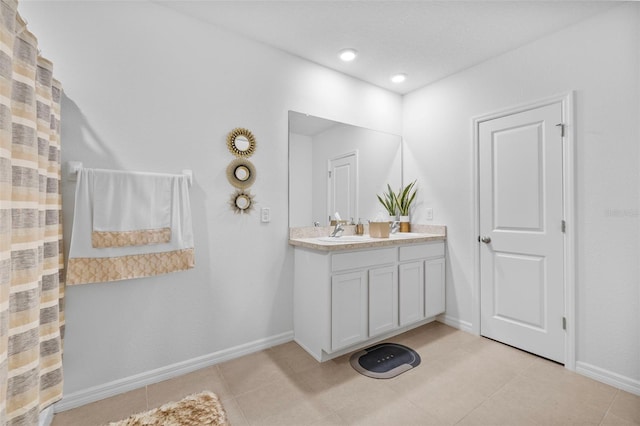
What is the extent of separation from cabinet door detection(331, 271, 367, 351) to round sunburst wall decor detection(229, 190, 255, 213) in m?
0.87

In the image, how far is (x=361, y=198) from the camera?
294 centimetres

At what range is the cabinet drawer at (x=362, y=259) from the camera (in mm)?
2135

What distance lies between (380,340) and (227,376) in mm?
1278

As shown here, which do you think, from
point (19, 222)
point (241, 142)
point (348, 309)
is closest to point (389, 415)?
point (348, 309)

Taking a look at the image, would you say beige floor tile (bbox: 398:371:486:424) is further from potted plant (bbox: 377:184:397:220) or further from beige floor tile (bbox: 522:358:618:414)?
potted plant (bbox: 377:184:397:220)

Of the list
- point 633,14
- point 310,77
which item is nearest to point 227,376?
point 310,77

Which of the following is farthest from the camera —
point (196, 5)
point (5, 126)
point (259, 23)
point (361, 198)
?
point (361, 198)

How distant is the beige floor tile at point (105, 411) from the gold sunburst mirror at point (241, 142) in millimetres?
1731

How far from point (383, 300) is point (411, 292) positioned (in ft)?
1.21

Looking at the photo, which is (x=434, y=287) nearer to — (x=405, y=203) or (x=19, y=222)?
(x=405, y=203)

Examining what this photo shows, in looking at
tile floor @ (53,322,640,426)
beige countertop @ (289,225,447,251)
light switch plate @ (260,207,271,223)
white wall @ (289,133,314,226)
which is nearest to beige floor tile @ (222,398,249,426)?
tile floor @ (53,322,640,426)

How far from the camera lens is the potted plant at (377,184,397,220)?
3172 mm

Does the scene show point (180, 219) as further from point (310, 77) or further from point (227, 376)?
point (310, 77)

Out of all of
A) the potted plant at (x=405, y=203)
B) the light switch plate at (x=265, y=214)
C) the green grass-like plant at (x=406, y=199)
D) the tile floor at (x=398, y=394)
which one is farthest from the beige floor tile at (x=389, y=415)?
the green grass-like plant at (x=406, y=199)
